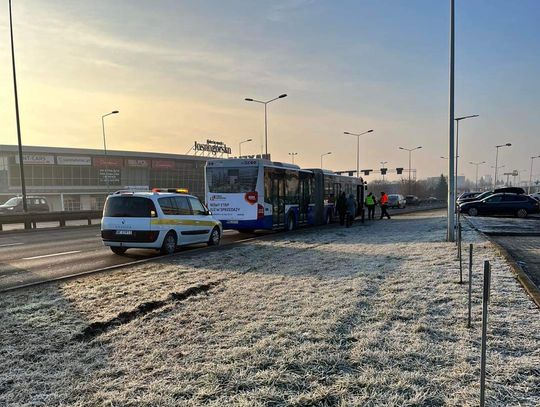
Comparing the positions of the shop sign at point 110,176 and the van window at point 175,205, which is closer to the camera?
the van window at point 175,205

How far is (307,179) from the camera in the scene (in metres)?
21.8

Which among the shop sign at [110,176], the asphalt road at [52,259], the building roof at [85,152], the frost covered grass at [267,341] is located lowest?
the asphalt road at [52,259]

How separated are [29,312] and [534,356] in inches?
243

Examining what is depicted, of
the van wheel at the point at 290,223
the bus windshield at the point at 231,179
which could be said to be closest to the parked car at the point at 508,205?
the van wheel at the point at 290,223

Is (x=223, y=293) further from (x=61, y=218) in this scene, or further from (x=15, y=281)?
(x=61, y=218)

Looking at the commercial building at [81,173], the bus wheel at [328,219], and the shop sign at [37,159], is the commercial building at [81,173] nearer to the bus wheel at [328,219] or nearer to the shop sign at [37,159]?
the shop sign at [37,159]

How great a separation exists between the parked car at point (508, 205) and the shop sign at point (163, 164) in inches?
2446

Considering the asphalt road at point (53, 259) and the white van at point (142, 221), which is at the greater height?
the white van at point (142, 221)

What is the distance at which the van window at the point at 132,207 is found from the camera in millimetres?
11820

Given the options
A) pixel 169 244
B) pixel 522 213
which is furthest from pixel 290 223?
pixel 522 213

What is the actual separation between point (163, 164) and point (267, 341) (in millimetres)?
80337

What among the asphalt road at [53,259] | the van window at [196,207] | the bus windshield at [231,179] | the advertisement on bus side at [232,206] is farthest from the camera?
the bus windshield at [231,179]

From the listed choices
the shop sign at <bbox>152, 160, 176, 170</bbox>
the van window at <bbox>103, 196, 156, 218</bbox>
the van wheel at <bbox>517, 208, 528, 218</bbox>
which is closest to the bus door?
the van window at <bbox>103, 196, 156, 218</bbox>

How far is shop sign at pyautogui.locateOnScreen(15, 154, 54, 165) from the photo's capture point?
63812mm
